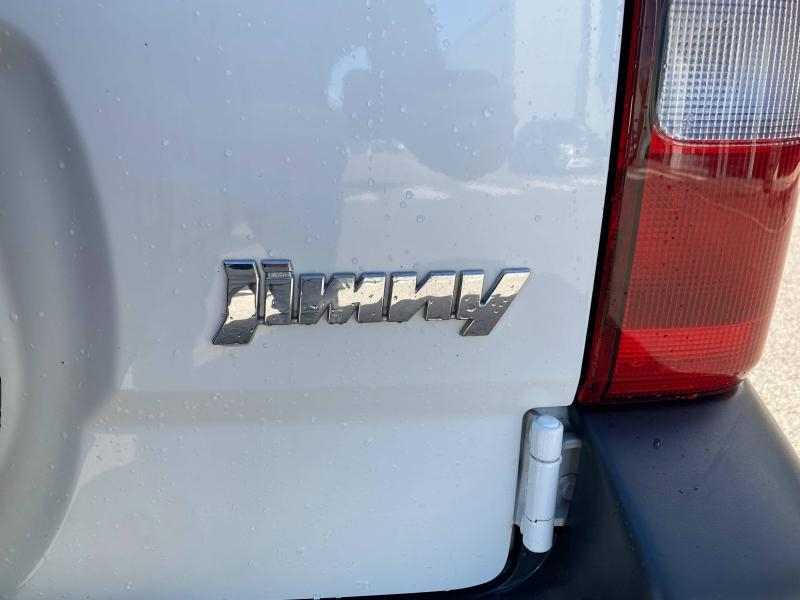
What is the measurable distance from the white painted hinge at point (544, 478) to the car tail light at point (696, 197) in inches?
3.3

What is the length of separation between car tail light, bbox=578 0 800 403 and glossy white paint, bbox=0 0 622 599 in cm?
5

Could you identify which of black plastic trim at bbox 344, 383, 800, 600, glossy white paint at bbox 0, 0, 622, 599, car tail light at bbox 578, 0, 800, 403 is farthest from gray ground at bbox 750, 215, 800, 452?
glossy white paint at bbox 0, 0, 622, 599

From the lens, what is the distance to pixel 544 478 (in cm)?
129

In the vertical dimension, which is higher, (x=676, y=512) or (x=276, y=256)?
(x=276, y=256)

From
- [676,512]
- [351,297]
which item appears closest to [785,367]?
[676,512]

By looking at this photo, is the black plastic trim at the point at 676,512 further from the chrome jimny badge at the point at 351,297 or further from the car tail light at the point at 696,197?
the chrome jimny badge at the point at 351,297

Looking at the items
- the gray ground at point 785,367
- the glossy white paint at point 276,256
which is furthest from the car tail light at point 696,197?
the gray ground at point 785,367

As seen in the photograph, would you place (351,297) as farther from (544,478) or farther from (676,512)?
(676,512)

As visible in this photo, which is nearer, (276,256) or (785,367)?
(276,256)

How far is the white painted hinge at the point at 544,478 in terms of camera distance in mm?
1279

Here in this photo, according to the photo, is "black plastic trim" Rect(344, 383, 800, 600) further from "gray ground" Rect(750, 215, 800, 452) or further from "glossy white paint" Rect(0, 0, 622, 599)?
"gray ground" Rect(750, 215, 800, 452)

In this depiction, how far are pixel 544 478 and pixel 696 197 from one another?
1.58 feet

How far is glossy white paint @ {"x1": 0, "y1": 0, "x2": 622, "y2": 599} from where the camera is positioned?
40.7 inches

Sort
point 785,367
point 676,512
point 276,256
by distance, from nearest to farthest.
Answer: point 276,256 → point 676,512 → point 785,367
